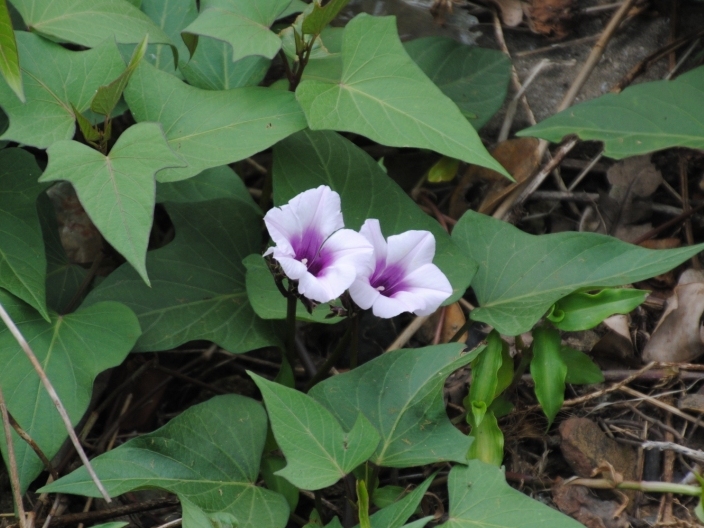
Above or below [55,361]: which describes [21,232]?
above

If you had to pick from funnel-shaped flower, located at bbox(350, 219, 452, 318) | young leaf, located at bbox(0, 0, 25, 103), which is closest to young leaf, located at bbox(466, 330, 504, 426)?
Result: funnel-shaped flower, located at bbox(350, 219, 452, 318)

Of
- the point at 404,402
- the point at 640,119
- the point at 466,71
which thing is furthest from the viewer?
the point at 466,71

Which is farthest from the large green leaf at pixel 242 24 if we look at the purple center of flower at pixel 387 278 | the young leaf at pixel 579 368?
the young leaf at pixel 579 368

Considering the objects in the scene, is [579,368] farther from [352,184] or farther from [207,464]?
[207,464]

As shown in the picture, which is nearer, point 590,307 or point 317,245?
point 317,245

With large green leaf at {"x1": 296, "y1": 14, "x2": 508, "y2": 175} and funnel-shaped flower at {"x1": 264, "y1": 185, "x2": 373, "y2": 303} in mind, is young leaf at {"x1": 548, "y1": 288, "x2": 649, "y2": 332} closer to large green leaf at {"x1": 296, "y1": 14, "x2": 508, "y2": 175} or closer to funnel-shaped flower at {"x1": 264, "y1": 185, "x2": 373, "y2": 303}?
large green leaf at {"x1": 296, "y1": 14, "x2": 508, "y2": 175}

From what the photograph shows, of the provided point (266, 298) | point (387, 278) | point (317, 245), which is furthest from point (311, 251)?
point (266, 298)

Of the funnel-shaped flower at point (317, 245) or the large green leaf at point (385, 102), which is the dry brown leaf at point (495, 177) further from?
the funnel-shaped flower at point (317, 245)

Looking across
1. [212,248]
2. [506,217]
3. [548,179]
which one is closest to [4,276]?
[212,248]
